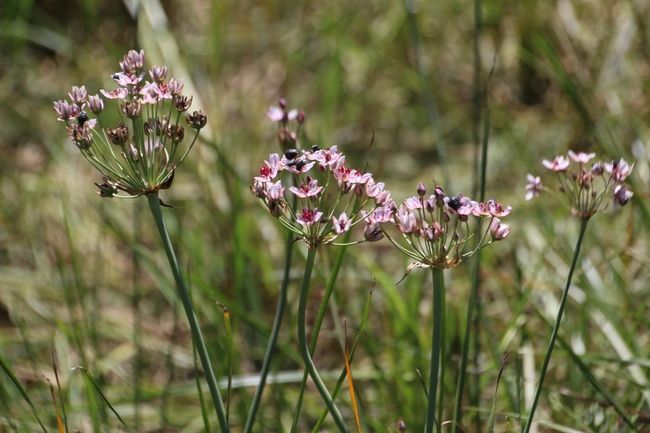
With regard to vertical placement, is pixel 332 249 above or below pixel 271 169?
above

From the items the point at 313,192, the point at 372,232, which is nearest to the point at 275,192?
the point at 313,192

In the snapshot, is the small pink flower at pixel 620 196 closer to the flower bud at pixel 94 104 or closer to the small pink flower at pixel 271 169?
the small pink flower at pixel 271 169

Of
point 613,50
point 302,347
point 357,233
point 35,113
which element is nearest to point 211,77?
point 35,113

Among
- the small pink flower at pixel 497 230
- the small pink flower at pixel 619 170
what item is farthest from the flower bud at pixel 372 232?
the small pink flower at pixel 619 170

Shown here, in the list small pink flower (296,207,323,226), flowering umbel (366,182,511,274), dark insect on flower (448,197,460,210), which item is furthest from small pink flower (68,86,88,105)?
dark insect on flower (448,197,460,210)

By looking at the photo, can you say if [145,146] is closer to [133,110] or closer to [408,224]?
[133,110]

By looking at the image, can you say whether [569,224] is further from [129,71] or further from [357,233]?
[129,71]

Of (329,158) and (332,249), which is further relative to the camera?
(332,249)
